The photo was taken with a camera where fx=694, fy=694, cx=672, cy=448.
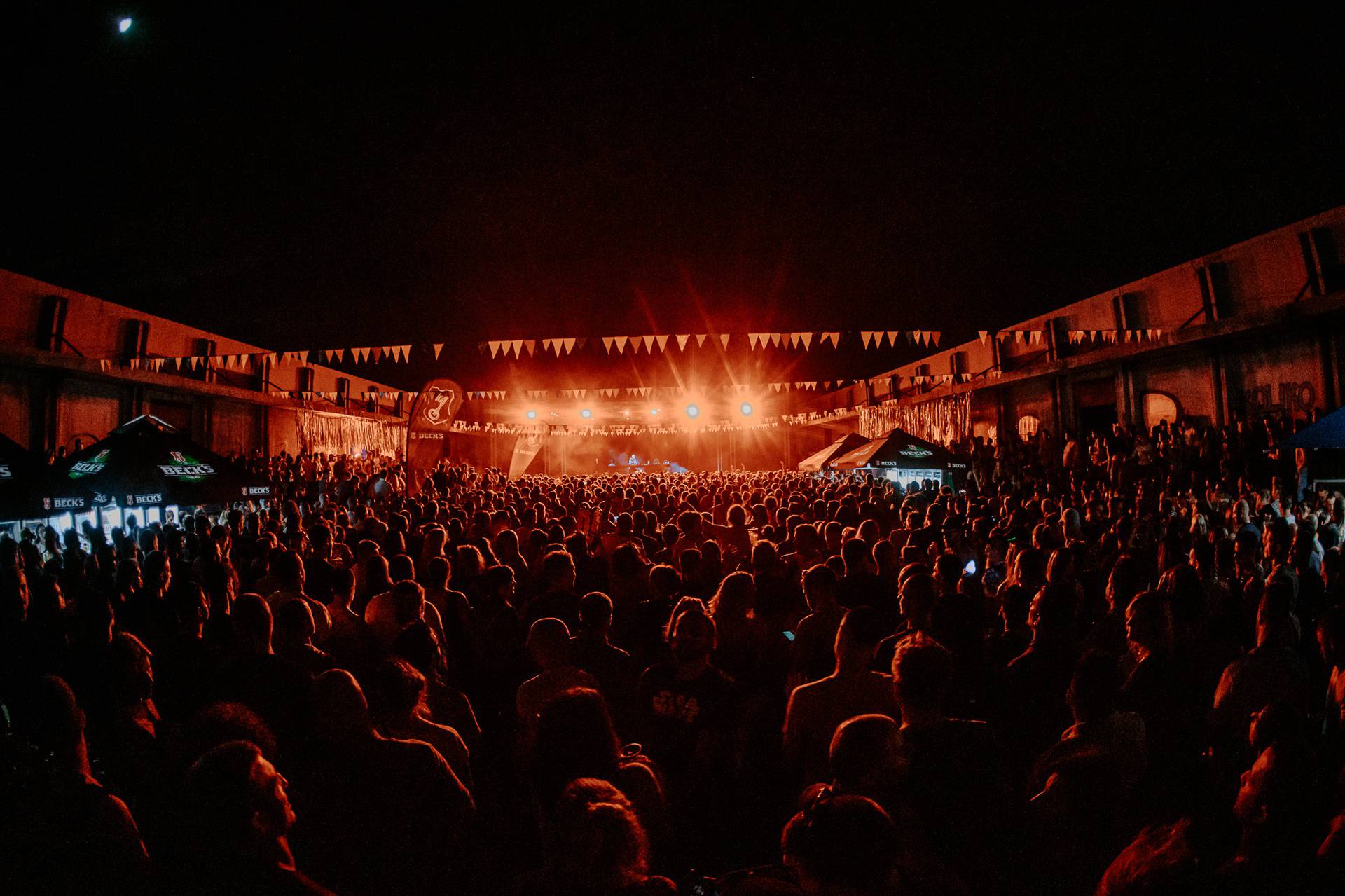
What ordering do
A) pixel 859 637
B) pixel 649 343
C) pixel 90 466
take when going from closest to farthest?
pixel 859 637 → pixel 90 466 → pixel 649 343

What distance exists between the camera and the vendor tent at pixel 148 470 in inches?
284

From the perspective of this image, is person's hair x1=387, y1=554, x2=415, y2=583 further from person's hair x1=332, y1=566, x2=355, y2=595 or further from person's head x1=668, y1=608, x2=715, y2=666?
person's head x1=668, y1=608, x2=715, y2=666

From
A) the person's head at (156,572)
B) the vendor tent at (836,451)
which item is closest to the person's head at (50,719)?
the person's head at (156,572)

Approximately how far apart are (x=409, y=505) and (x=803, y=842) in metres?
11.1

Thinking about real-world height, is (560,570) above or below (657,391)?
below

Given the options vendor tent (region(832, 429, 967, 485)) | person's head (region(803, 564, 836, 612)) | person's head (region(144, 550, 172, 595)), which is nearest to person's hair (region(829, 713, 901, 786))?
person's head (region(803, 564, 836, 612))

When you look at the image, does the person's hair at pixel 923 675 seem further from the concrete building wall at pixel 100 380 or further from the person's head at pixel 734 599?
the concrete building wall at pixel 100 380

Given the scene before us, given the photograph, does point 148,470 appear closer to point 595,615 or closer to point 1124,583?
point 595,615

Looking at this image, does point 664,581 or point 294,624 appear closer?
point 294,624

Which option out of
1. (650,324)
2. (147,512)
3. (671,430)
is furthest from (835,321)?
(671,430)

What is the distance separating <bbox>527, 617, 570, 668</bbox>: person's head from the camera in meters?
3.17

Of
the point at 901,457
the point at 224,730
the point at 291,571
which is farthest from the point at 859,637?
the point at 901,457

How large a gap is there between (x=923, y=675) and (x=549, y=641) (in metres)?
1.64

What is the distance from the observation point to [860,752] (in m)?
1.97
